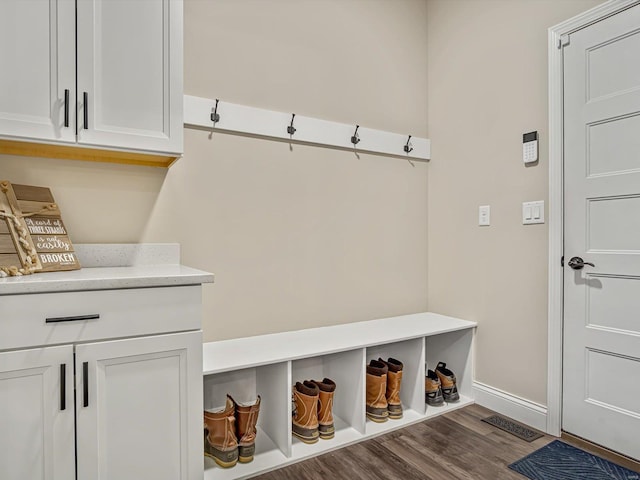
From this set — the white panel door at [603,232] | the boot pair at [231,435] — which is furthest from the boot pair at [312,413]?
the white panel door at [603,232]

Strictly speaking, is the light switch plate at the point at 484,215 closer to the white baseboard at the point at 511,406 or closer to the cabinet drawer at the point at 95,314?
the white baseboard at the point at 511,406

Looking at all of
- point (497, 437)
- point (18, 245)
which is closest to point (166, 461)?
point (18, 245)

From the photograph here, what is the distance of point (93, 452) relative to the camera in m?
1.32

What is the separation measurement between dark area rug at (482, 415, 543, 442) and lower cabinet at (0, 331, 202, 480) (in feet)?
5.09

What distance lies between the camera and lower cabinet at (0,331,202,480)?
1225 millimetres

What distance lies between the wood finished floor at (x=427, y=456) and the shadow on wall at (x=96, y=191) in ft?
4.16

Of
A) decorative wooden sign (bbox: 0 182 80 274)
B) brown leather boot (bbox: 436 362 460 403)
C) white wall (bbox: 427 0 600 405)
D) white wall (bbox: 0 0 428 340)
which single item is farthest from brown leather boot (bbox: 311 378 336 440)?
decorative wooden sign (bbox: 0 182 80 274)

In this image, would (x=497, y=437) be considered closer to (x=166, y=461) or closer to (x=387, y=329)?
(x=387, y=329)

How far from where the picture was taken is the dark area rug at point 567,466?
1716mm

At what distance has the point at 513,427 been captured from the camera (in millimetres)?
2160

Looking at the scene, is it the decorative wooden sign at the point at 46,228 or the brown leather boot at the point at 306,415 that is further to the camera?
the brown leather boot at the point at 306,415

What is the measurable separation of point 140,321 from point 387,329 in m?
1.41

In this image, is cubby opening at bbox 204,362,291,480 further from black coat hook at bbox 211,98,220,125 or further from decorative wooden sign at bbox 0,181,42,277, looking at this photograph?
black coat hook at bbox 211,98,220,125

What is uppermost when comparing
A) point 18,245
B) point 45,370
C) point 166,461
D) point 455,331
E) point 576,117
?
point 576,117
